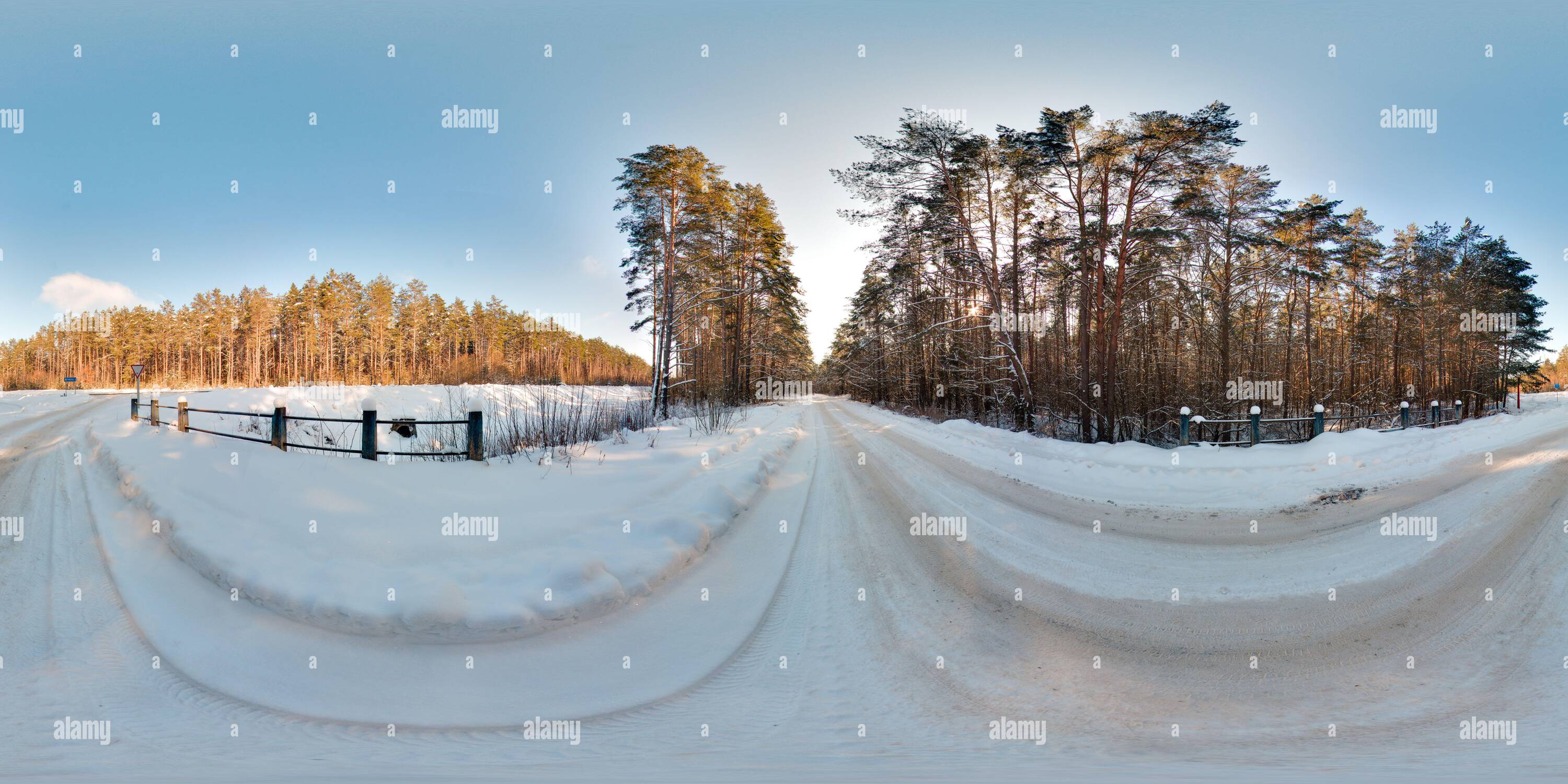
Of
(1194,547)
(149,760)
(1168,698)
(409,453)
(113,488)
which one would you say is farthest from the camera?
(409,453)

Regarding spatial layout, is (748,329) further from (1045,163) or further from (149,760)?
(149,760)

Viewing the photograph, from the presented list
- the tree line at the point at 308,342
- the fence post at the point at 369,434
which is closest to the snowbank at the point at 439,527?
the fence post at the point at 369,434

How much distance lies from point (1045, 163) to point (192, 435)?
67.7ft

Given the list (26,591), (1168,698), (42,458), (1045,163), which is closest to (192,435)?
(42,458)

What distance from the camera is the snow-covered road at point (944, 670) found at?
8.02 feet

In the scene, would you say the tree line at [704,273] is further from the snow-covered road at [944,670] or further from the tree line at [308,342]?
the tree line at [308,342]

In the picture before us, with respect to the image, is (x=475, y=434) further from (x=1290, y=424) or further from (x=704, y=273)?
(x=1290, y=424)

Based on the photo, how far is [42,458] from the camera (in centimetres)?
967

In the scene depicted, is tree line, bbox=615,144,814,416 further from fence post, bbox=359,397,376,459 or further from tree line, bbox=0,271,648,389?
tree line, bbox=0,271,648,389

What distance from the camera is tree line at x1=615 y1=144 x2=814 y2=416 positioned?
752 inches

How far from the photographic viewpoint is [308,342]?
50.9 metres

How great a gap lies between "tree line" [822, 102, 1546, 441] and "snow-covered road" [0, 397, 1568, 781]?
10.2m

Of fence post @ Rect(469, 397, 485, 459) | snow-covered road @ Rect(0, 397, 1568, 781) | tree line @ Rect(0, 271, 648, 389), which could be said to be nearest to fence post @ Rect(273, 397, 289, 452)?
fence post @ Rect(469, 397, 485, 459)

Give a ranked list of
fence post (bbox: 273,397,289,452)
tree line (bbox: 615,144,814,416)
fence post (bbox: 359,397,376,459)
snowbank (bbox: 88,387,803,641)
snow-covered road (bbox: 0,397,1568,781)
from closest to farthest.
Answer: snow-covered road (bbox: 0,397,1568,781) → snowbank (bbox: 88,387,803,641) → fence post (bbox: 359,397,376,459) → fence post (bbox: 273,397,289,452) → tree line (bbox: 615,144,814,416)
